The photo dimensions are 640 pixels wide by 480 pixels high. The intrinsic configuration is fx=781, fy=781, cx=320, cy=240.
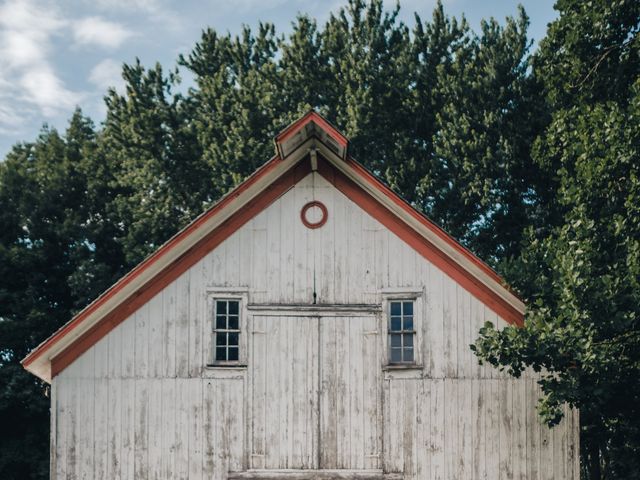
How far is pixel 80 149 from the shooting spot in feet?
127

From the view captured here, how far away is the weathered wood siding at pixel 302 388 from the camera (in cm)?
1524

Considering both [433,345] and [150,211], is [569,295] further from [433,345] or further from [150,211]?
[150,211]

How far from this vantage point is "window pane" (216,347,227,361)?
1566 centimetres

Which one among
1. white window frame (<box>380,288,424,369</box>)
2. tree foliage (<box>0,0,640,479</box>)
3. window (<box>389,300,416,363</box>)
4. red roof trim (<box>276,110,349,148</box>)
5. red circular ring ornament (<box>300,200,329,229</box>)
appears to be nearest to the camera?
red roof trim (<box>276,110,349,148</box>)

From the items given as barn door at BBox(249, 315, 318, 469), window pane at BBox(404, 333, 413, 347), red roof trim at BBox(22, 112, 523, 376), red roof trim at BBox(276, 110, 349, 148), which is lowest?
barn door at BBox(249, 315, 318, 469)

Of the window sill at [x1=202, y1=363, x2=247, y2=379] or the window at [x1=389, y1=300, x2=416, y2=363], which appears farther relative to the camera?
the window at [x1=389, y1=300, x2=416, y2=363]

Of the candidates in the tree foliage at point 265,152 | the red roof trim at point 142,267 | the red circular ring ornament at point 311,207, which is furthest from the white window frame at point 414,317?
the tree foliage at point 265,152

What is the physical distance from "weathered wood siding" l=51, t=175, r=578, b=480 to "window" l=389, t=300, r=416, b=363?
0.27m

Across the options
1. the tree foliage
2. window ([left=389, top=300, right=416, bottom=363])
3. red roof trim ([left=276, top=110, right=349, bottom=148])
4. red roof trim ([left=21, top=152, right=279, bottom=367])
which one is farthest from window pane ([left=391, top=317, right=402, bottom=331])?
the tree foliage

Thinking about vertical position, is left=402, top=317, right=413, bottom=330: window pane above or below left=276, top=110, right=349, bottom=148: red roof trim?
below

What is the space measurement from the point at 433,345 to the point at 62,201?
994 inches

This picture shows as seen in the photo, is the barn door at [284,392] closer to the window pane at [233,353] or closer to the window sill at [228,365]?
the window sill at [228,365]

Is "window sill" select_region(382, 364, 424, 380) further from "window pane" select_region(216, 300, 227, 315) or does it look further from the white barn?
"window pane" select_region(216, 300, 227, 315)

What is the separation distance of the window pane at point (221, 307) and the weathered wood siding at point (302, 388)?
0.30 meters
